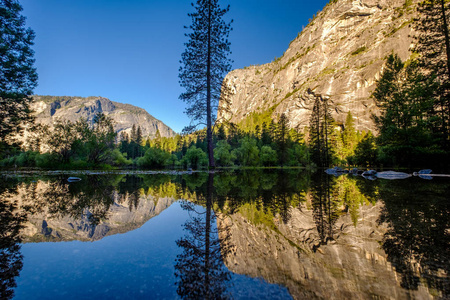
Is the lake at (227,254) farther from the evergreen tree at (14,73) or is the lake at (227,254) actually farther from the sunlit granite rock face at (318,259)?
the evergreen tree at (14,73)

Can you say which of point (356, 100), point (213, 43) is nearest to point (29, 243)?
point (213, 43)

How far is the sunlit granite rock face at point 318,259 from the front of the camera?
1.20 meters

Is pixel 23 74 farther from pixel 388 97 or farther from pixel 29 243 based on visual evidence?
pixel 388 97

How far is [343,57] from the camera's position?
279 feet

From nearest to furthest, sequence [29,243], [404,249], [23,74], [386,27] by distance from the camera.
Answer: [404,249], [29,243], [23,74], [386,27]

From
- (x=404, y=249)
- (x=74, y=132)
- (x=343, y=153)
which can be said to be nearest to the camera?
(x=404, y=249)

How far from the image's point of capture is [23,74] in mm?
11125

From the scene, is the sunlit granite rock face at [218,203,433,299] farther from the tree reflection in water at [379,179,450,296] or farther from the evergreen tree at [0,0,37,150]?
the evergreen tree at [0,0,37,150]

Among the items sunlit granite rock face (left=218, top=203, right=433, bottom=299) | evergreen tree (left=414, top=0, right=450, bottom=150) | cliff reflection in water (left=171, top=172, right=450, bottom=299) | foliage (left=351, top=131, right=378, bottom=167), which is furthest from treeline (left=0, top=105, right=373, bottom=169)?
evergreen tree (left=414, top=0, right=450, bottom=150)

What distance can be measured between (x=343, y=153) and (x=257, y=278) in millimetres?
62051

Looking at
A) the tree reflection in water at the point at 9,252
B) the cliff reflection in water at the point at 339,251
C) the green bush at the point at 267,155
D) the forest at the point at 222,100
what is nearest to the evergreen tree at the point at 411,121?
the forest at the point at 222,100

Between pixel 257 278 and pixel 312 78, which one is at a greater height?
pixel 312 78

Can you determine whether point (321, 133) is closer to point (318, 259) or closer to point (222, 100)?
point (222, 100)

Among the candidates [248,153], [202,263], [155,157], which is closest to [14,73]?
[202,263]
